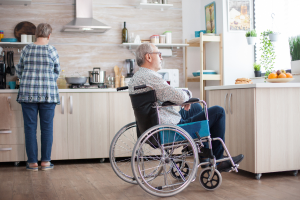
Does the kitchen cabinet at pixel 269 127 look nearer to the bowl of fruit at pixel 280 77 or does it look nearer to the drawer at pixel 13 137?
the bowl of fruit at pixel 280 77

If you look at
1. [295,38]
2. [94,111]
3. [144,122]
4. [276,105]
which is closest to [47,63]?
[94,111]

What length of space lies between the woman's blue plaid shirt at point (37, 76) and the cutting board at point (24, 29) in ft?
3.34

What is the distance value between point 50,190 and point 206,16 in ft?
10.5

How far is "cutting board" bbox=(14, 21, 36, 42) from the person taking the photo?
421 cm

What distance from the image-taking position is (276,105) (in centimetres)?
281

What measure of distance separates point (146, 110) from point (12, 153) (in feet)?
6.69

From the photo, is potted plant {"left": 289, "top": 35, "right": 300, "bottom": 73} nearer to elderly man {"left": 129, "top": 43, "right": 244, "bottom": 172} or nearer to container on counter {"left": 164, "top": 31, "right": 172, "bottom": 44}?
elderly man {"left": 129, "top": 43, "right": 244, "bottom": 172}

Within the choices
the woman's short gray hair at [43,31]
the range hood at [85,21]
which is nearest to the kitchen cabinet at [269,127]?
the woman's short gray hair at [43,31]

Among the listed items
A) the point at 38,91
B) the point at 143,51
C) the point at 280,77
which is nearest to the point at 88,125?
the point at 38,91

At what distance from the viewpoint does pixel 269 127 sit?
2795 millimetres

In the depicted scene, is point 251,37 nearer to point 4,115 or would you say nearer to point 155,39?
point 155,39

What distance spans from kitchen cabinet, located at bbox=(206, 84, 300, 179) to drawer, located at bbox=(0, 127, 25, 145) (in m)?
2.24

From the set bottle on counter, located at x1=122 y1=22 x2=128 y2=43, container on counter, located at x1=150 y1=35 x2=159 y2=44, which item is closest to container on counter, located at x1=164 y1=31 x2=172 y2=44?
container on counter, located at x1=150 y1=35 x2=159 y2=44

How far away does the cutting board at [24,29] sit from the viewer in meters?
4.21
